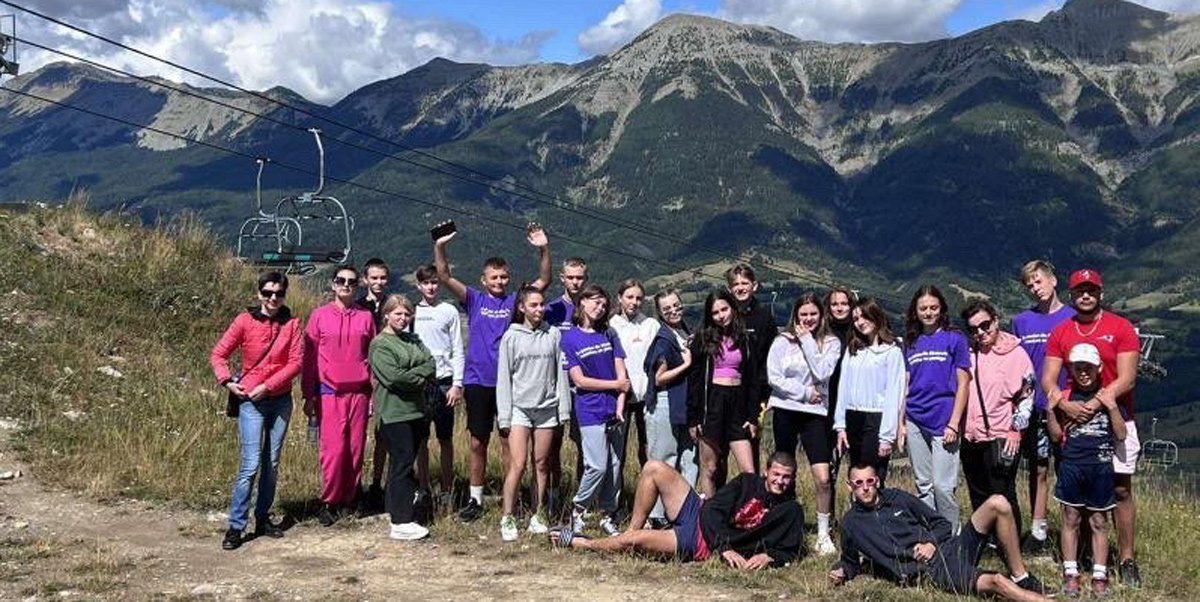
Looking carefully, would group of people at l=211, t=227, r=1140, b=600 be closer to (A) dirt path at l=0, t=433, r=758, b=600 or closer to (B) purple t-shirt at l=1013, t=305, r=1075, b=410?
(B) purple t-shirt at l=1013, t=305, r=1075, b=410

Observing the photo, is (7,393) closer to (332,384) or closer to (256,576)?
(332,384)

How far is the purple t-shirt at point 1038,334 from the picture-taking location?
269 inches

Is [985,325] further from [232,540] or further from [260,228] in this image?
[260,228]

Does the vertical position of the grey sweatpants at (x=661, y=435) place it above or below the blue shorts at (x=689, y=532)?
above

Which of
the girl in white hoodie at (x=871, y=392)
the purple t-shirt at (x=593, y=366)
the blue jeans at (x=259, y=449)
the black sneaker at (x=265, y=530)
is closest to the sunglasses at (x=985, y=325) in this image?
the girl in white hoodie at (x=871, y=392)

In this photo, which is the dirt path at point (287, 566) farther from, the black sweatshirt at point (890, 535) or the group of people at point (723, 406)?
the black sweatshirt at point (890, 535)

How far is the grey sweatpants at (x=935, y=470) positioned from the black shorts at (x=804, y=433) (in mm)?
547

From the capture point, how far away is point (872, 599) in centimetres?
585

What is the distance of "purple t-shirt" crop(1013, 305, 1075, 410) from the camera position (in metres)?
6.84

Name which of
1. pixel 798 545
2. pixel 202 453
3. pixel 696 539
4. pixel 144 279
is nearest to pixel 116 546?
pixel 202 453

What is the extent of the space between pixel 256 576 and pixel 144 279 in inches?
346

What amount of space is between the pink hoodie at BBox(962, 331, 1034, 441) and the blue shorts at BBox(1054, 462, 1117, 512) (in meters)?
0.45

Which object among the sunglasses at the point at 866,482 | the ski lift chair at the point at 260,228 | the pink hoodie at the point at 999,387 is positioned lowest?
the sunglasses at the point at 866,482

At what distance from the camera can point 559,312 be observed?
7.88 meters
